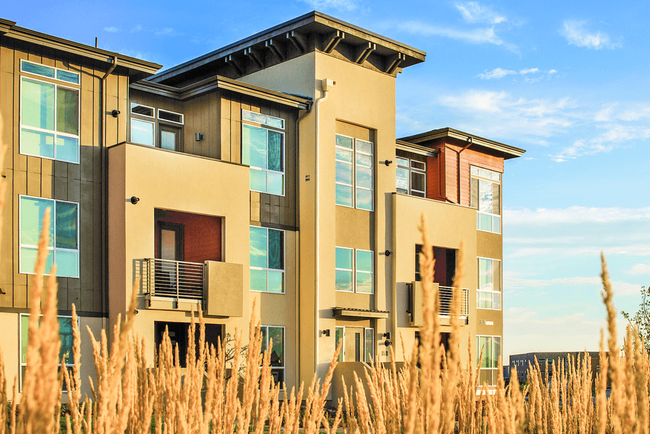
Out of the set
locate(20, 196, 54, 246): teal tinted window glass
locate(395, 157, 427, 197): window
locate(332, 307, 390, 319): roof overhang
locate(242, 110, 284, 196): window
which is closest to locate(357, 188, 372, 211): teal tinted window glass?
locate(242, 110, 284, 196): window

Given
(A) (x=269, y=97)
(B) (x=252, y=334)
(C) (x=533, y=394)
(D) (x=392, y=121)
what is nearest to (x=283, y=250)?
(A) (x=269, y=97)

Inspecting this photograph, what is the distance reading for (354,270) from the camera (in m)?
24.0

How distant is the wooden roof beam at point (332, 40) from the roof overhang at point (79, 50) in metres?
5.60

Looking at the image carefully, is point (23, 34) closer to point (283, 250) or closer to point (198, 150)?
point (198, 150)

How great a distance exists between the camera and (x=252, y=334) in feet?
11.4

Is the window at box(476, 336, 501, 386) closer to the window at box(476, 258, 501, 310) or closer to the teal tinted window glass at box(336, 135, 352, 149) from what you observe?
the window at box(476, 258, 501, 310)

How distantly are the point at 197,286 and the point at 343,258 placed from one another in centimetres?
534

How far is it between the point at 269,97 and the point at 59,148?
6.40 meters

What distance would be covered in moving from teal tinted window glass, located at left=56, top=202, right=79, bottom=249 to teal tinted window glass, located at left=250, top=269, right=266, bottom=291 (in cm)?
520

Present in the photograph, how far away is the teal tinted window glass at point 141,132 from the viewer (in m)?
20.9

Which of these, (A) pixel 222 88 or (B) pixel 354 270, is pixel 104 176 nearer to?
(A) pixel 222 88

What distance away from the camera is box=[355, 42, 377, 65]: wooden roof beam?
24.3 metres

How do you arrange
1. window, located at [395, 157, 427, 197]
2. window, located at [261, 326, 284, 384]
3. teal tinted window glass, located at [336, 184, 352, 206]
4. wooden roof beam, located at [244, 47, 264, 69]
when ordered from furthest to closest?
window, located at [395, 157, 427, 197] < wooden roof beam, located at [244, 47, 264, 69] < teal tinted window glass, located at [336, 184, 352, 206] < window, located at [261, 326, 284, 384]

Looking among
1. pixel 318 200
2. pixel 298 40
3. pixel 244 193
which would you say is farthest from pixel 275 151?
pixel 298 40
